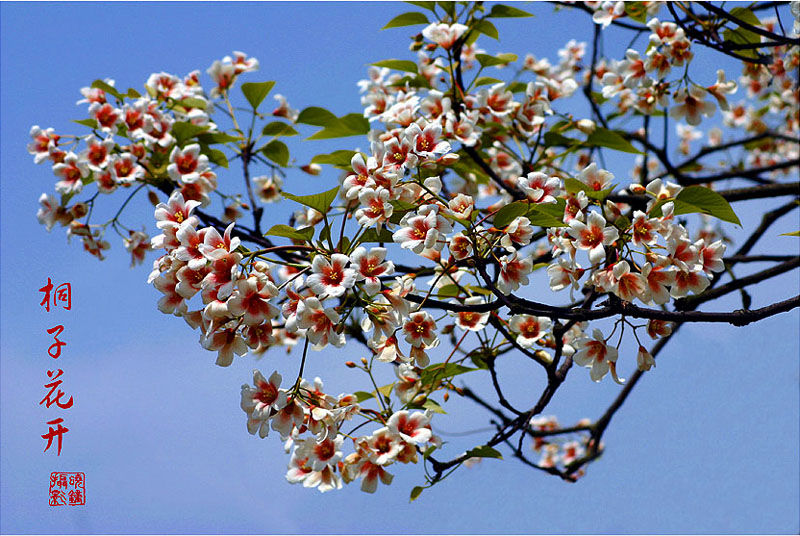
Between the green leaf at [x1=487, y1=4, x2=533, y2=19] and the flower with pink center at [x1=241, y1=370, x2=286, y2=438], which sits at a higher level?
the green leaf at [x1=487, y1=4, x2=533, y2=19]

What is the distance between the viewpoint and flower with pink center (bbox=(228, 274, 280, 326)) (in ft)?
4.98

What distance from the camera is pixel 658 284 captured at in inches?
65.9

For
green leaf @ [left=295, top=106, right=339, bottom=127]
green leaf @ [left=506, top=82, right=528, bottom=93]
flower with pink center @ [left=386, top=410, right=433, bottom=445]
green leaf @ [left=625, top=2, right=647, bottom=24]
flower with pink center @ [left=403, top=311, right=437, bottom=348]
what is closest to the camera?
flower with pink center @ [left=403, top=311, right=437, bottom=348]

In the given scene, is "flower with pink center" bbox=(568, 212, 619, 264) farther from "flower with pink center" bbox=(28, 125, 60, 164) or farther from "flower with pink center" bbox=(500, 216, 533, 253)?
"flower with pink center" bbox=(28, 125, 60, 164)

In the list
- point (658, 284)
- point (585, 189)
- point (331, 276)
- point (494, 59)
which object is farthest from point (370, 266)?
point (494, 59)

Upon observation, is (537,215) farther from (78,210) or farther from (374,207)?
(78,210)

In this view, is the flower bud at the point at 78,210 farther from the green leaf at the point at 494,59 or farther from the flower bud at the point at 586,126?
the flower bud at the point at 586,126

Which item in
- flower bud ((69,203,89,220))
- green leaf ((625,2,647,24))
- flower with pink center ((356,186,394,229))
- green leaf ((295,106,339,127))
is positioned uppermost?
green leaf ((625,2,647,24))

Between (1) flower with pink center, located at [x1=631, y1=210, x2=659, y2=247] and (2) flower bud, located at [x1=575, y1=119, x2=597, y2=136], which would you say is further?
(2) flower bud, located at [x1=575, y1=119, x2=597, y2=136]

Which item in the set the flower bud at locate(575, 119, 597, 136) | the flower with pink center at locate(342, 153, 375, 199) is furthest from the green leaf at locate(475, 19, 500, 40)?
the flower with pink center at locate(342, 153, 375, 199)

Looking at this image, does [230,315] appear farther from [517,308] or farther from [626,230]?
[626,230]

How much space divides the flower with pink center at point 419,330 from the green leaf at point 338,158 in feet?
2.19

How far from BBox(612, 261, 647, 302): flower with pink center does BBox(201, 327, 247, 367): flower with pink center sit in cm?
88

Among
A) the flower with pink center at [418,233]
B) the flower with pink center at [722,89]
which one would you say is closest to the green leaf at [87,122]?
the flower with pink center at [418,233]
